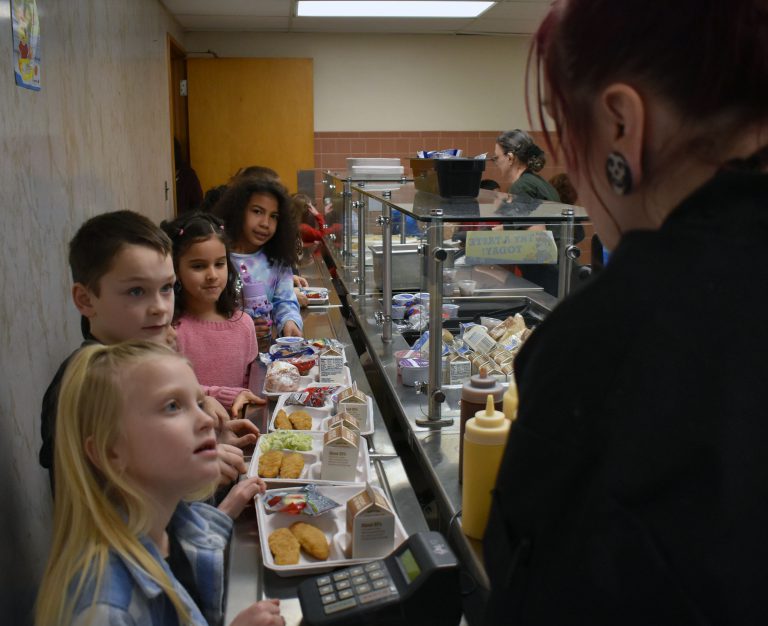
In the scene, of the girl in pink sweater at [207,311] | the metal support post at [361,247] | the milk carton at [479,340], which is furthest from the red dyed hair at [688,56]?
the metal support post at [361,247]

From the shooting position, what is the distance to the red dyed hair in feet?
1.89

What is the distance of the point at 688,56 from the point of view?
581 millimetres

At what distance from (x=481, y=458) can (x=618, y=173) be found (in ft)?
2.30

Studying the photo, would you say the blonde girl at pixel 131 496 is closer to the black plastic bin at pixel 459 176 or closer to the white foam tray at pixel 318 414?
the white foam tray at pixel 318 414

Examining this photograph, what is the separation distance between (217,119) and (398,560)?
6796 mm

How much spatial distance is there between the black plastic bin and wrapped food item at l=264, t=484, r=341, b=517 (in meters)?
1.07

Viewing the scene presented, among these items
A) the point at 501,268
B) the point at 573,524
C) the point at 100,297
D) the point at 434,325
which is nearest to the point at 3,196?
the point at 100,297

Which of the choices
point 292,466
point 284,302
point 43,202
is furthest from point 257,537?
point 284,302

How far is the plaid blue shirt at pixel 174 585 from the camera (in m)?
1.04

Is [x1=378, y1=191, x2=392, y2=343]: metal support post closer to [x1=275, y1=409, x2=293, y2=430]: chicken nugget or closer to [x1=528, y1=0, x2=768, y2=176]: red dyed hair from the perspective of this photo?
[x1=275, y1=409, x2=293, y2=430]: chicken nugget

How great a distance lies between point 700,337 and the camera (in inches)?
21.2

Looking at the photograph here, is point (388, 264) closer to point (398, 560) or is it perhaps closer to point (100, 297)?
point (100, 297)

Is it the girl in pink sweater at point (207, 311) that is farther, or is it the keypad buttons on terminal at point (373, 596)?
the girl in pink sweater at point (207, 311)

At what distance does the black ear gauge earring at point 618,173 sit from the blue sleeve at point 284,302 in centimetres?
240
